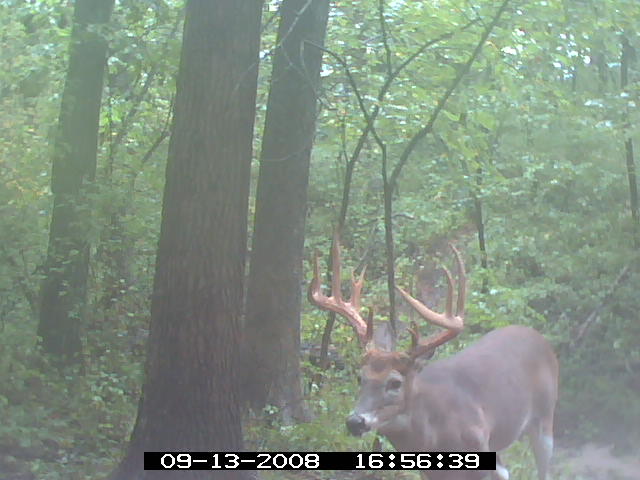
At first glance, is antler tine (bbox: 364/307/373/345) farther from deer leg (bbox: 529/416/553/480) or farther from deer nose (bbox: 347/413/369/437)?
deer leg (bbox: 529/416/553/480)

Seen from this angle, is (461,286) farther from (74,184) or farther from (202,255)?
(74,184)

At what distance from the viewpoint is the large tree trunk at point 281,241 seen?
10852 mm

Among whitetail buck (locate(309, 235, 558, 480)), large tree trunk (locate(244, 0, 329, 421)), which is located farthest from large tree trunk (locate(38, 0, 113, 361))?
whitetail buck (locate(309, 235, 558, 480))

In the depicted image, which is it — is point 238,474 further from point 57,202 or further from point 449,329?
point 57,202

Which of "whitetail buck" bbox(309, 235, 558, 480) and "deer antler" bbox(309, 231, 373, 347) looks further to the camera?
"deer antler" bbox(309, 231, 373, 347)

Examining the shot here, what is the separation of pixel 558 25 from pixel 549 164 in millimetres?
5398

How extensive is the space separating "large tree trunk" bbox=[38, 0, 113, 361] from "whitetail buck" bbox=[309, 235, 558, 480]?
13.4 ft

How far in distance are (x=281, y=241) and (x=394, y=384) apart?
351cm

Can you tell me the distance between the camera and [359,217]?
753 inches

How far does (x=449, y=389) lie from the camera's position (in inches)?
324

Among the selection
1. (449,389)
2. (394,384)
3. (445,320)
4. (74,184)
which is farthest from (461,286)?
(74,184)

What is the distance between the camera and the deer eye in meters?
7.71

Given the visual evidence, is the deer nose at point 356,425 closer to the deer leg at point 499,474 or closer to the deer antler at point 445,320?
the deer antler at point 445,320

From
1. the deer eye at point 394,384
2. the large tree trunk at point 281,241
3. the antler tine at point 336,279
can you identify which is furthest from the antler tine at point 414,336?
the large tree trunk at point 281,241
